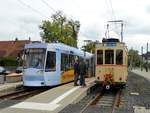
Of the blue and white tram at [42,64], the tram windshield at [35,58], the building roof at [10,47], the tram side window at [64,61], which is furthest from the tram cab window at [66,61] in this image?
the building roof at [10,47]

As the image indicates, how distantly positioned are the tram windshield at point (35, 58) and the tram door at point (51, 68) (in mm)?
369

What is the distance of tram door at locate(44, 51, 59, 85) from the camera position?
27550 mm

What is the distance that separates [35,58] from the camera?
27734 mm

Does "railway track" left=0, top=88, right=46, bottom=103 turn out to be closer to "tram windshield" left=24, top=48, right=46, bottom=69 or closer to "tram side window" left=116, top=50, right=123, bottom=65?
"tram windshield" left=24, top=48, right=46, bottom=69

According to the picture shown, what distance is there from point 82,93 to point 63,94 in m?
1.45

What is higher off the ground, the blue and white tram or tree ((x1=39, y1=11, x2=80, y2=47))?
tree ((x1=39, y1=11, x2=80, y2=47))

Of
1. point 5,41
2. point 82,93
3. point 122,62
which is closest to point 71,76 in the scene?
point 122,62

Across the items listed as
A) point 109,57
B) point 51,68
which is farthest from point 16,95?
point 109,57

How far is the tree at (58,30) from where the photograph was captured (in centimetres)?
7819

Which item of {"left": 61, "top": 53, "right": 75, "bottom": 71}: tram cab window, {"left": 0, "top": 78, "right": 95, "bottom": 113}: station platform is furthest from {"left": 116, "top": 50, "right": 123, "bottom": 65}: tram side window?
{"left": 61, "top": 53, "right": 75, "bottom": 71}: tram cab window

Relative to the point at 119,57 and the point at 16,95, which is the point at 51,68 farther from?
the point at 119,57

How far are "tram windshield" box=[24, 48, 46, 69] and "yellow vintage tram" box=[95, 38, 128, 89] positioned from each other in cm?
346

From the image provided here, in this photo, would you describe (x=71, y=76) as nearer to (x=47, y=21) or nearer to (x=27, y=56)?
(x=27, y=56)

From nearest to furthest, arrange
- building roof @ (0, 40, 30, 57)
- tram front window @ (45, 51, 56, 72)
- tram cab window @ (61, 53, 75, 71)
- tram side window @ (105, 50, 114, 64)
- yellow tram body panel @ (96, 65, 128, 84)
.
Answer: yellow tram body panel @ (96, 65, 128, 84) → tram side window @ (105, 50, 114, 64) → tram front window @ (45, 51, 56, 72) → tram cab window @ (61, 53, 75, 71) → building roof @ (0, 40, 30, 57)
